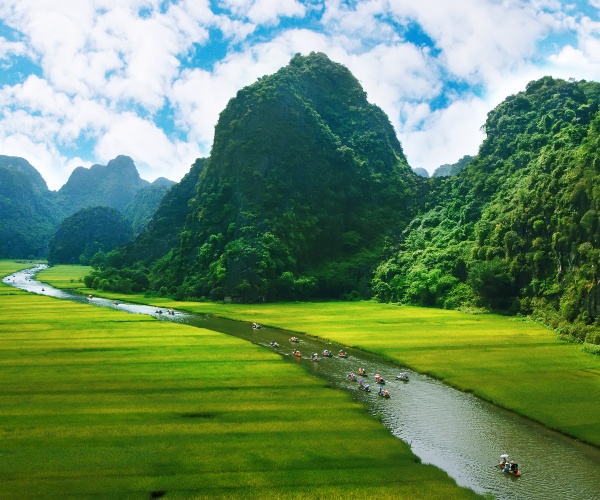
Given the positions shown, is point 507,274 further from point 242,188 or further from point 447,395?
point 242,188

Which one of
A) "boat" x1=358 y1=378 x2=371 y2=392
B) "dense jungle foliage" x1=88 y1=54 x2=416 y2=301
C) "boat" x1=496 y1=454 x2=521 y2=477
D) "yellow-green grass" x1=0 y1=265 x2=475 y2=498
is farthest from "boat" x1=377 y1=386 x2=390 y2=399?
"dense jungle foliage" x1=88 y1=54 x2=416 y2=301

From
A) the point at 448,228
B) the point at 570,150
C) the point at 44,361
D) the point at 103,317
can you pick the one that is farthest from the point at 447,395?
the point at 448,228

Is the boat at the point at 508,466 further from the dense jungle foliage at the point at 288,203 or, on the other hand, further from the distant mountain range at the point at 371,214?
the dense jungle foliage at the point at 288,203

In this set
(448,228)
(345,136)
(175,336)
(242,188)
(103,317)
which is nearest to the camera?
(175,336)

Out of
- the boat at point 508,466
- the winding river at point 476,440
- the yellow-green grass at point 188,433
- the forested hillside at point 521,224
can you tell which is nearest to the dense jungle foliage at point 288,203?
the forested hillside at point 521,224

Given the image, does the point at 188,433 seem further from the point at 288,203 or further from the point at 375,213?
the point at 375,213

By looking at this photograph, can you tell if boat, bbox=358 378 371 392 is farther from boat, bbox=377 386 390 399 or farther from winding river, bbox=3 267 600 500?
boat, bbox=377 386 390 399
